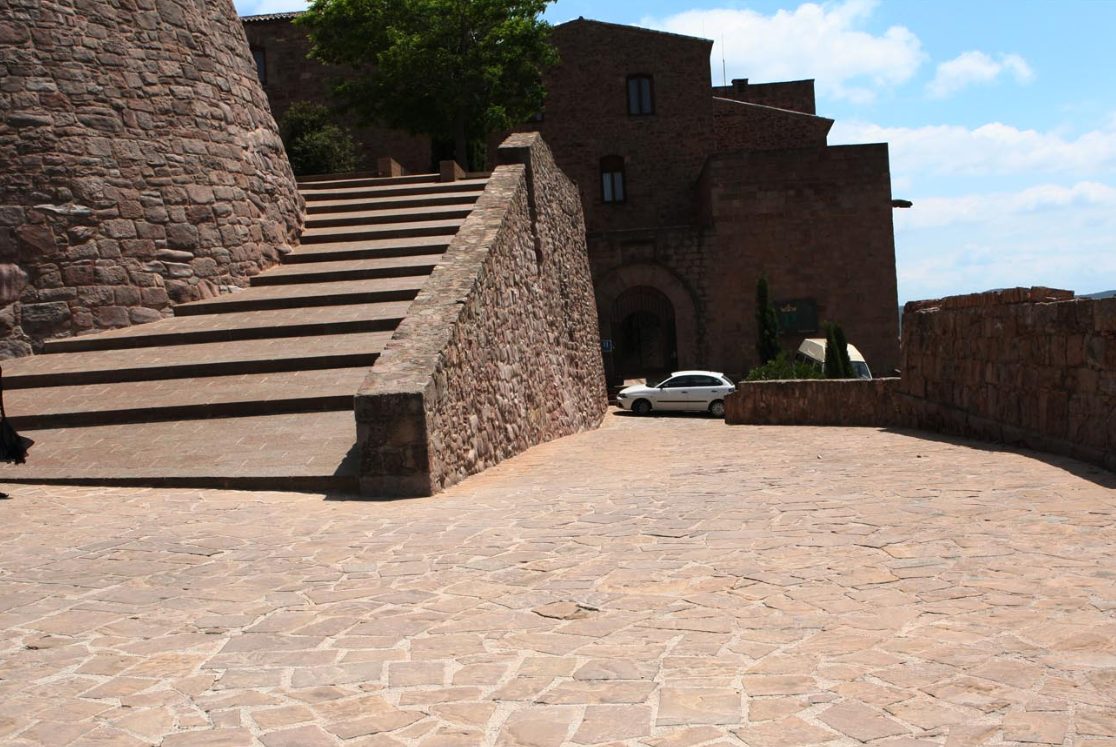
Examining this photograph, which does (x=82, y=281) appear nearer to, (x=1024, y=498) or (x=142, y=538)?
(x=142, y=538)

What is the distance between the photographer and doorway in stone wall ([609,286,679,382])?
31312mm

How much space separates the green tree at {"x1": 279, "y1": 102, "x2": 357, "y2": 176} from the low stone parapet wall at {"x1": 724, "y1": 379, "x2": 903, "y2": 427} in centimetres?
1156

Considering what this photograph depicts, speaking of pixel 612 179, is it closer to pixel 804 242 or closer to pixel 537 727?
pixel 804 242

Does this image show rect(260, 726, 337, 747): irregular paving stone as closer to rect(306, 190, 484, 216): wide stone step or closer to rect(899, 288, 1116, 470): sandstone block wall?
rect(899, 288, 1116, 470): sandstone block wall

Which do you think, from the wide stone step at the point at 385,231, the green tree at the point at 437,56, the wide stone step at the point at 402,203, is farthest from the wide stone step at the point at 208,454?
the green tree at the point at 437,56

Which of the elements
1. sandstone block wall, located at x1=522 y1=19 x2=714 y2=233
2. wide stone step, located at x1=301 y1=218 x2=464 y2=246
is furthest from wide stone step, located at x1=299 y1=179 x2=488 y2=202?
sandstone block wall, located at x1=522 y1=19 x2=714 y2=233

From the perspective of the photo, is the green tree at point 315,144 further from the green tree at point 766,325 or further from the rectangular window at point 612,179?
the green tree at point 766,325

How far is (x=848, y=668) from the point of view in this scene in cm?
340

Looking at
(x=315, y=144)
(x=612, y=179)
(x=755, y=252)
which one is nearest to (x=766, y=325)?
(x=755, y=252)

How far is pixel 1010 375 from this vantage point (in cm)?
884

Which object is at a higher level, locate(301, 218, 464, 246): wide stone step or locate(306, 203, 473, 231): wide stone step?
locate(306, 203, 473, 231): wide stone step

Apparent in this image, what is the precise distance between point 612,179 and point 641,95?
9.53 feet

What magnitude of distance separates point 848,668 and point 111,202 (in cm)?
1025

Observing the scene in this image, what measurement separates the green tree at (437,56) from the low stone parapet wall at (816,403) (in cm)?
1102
